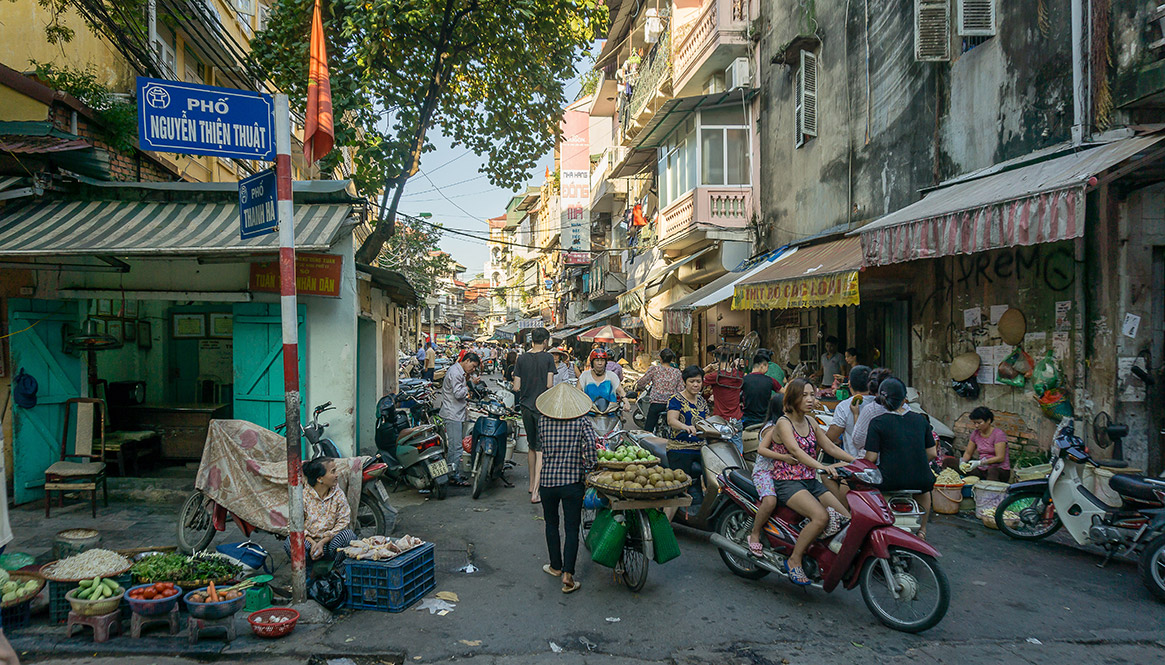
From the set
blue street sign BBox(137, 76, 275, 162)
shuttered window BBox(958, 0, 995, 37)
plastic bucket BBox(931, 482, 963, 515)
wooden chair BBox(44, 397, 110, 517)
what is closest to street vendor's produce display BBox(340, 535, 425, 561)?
blue street sign BBox(137, 76, 275, 162)

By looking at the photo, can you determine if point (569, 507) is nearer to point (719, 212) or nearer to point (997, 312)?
point (997, 312)

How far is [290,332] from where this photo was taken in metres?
4.79

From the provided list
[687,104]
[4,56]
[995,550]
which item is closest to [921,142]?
[995,550]

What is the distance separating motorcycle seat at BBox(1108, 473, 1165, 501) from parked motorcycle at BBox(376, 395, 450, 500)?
6.64 meters

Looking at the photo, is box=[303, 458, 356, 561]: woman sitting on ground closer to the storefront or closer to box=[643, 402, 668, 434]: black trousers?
the storefront

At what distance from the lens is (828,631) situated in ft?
14.7

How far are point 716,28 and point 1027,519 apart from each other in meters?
13.0

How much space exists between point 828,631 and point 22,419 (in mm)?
8687

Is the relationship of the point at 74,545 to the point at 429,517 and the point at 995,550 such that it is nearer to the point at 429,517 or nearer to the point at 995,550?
the point at 429,517

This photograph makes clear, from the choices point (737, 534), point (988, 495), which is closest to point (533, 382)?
point (737, 534)

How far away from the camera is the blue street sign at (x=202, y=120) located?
15.1 ft

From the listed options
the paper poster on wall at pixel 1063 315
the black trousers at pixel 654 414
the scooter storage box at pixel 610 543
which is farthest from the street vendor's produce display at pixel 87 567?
the paper poster on wall at pixel 1063 315

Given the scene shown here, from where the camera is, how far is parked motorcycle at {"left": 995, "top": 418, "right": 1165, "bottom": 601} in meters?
4.95

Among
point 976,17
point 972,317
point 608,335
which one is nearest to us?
point 976,17
